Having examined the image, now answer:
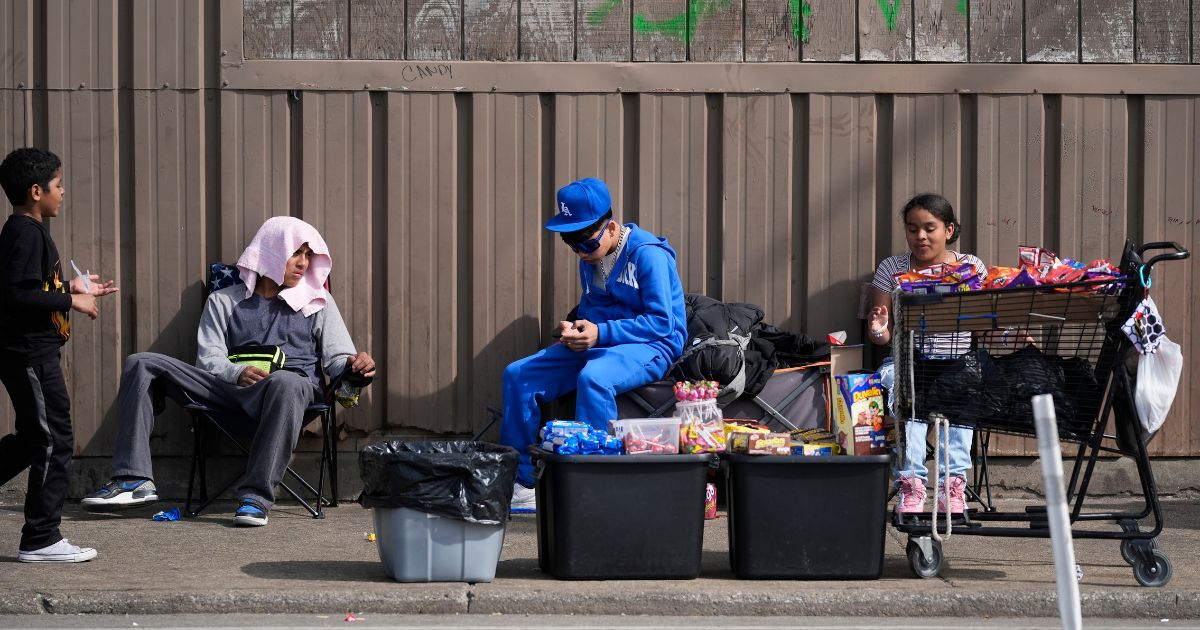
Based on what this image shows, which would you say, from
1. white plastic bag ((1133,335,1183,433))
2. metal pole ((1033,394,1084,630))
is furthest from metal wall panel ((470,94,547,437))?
metal pole ((1033,394,1084,630))

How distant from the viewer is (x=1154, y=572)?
5.46 metres

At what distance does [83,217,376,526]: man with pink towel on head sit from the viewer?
6992mm

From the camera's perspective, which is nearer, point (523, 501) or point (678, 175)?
point (523, 501)

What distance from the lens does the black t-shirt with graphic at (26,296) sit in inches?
226

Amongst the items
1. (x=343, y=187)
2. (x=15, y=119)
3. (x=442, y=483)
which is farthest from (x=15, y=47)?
(x=442, y=483)

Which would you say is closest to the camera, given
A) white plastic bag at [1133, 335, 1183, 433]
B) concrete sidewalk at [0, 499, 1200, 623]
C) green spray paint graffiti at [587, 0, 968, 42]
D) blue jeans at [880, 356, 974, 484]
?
concrete sidewalk at [0, 499, 1200, 623]

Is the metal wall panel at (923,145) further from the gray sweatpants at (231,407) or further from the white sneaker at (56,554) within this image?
the white sneaker at (56,554)

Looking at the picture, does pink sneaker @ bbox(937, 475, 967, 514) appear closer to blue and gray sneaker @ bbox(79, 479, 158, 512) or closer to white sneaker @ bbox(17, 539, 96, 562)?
white sneaker @ bbox(17, 539, 96, 562)

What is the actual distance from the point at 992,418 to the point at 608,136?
9.92 ft

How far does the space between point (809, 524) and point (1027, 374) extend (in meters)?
1.15

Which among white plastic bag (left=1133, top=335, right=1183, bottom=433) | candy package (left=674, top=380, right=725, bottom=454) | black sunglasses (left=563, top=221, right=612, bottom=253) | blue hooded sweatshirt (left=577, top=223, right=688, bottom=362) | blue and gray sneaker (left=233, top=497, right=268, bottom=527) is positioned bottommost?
blue and gray sneaker (left=233, top=497, right=268, bottom=527)

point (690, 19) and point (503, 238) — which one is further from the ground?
point (690, 19)

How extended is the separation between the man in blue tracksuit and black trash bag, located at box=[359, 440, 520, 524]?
1.41 metres

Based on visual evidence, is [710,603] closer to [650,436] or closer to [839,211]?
[650,436]
